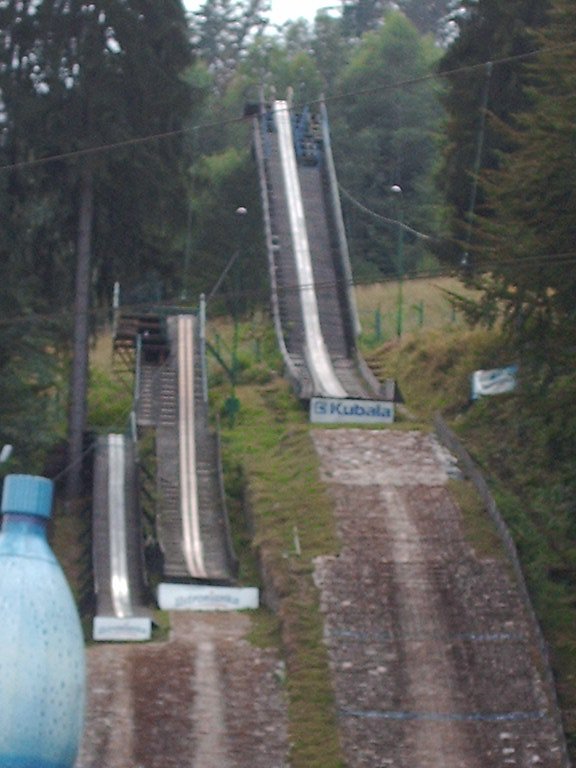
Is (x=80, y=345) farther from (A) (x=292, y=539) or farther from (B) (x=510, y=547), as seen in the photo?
(B) (x=510, y=547)

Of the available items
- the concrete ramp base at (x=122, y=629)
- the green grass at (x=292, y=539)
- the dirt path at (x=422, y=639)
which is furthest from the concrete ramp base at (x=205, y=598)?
the concrete ramp base at (x=122, y=629)

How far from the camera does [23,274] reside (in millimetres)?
34281

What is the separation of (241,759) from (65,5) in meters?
18.1

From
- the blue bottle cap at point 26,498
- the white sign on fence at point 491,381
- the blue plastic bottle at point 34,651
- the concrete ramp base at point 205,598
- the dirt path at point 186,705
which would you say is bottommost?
the dirt path at point 186,705

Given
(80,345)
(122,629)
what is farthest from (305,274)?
(122,629)

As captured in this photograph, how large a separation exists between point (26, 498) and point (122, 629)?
15377mm

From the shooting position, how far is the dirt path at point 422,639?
23.1 meters

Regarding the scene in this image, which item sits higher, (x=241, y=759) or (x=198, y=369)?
(x=198, y=369)

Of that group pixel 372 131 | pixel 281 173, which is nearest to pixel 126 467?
pixel 281 173

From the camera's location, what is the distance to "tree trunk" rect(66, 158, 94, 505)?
3478cm

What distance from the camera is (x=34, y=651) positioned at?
36.4 feet

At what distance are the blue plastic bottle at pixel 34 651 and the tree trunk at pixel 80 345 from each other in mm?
22816

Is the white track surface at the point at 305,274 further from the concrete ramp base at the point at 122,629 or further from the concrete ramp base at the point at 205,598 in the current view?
the concrete ramp base at the point at 122,629

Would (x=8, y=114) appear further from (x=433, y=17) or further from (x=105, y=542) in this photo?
(x=433, y=17)
